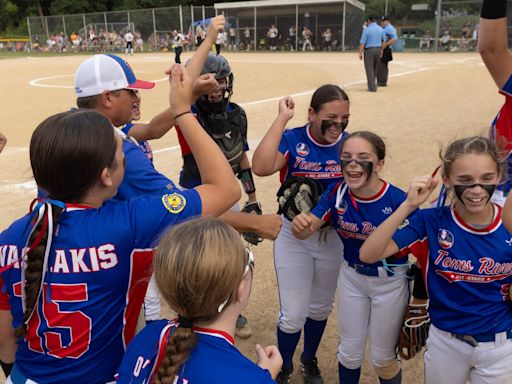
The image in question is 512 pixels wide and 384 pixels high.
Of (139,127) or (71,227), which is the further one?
(139,127)

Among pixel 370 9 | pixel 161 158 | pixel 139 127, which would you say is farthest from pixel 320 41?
pixel 139 127

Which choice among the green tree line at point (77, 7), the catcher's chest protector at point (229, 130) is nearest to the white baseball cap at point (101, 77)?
the catcher's chest protector at point (229, 130)

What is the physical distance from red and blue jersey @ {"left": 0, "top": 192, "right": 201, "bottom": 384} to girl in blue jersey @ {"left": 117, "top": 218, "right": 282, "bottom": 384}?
0.26m

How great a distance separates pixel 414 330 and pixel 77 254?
6.62 feet

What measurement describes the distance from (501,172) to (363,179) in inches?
29.1

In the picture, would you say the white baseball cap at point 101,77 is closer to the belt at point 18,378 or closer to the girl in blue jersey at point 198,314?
the girl in blue jersey at point 198,314

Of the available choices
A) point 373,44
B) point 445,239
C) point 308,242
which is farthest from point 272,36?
point 445,239

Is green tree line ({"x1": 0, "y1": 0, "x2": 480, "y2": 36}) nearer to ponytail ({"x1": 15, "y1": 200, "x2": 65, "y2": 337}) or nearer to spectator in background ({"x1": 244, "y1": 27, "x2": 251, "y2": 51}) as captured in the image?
spectator in background ({"x1": 244, "y1": 27, "x2": 251, "y2": 51})

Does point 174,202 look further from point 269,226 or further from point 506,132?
point 506,132

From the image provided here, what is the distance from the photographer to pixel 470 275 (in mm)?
2457

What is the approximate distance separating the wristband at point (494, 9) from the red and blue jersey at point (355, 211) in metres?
1.10

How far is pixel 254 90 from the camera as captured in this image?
16219 millimetres

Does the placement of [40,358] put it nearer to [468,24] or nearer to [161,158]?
[161,158]

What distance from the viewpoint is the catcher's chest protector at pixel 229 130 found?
12.2ft
